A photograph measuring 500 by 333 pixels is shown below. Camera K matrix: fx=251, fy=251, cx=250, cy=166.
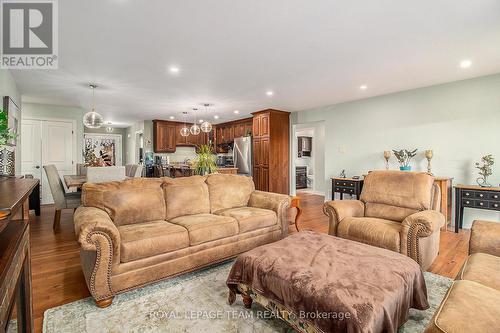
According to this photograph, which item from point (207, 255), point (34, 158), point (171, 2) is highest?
point (171, 2)

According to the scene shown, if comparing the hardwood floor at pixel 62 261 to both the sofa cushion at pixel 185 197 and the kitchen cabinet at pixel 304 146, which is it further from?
the kitchen cabinet at pixel 304 146

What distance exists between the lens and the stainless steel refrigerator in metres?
7.23

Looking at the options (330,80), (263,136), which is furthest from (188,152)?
(330,80)

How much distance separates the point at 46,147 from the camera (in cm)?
607

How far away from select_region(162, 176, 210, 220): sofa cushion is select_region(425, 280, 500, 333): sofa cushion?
2454 mm

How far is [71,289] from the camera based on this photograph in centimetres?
220

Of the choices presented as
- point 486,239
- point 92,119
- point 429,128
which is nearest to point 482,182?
point 429,128

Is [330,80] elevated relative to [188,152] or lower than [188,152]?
elevated

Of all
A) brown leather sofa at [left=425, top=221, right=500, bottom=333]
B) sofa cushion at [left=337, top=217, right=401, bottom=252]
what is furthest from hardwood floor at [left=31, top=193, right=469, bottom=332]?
brown leather sofa at [left=425, top=221, right=500, bottom=333]

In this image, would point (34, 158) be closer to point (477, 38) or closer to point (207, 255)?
point (207, 255)

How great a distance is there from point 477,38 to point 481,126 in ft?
6.36

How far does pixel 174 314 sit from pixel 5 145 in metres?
1.74

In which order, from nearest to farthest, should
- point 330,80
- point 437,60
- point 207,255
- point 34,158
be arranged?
1. point 207,255
2. point 437,60
3. point 330,80
4. point 34,158

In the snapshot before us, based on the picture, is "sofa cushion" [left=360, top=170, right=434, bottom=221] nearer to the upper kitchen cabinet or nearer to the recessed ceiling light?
the recessed ceiling light
